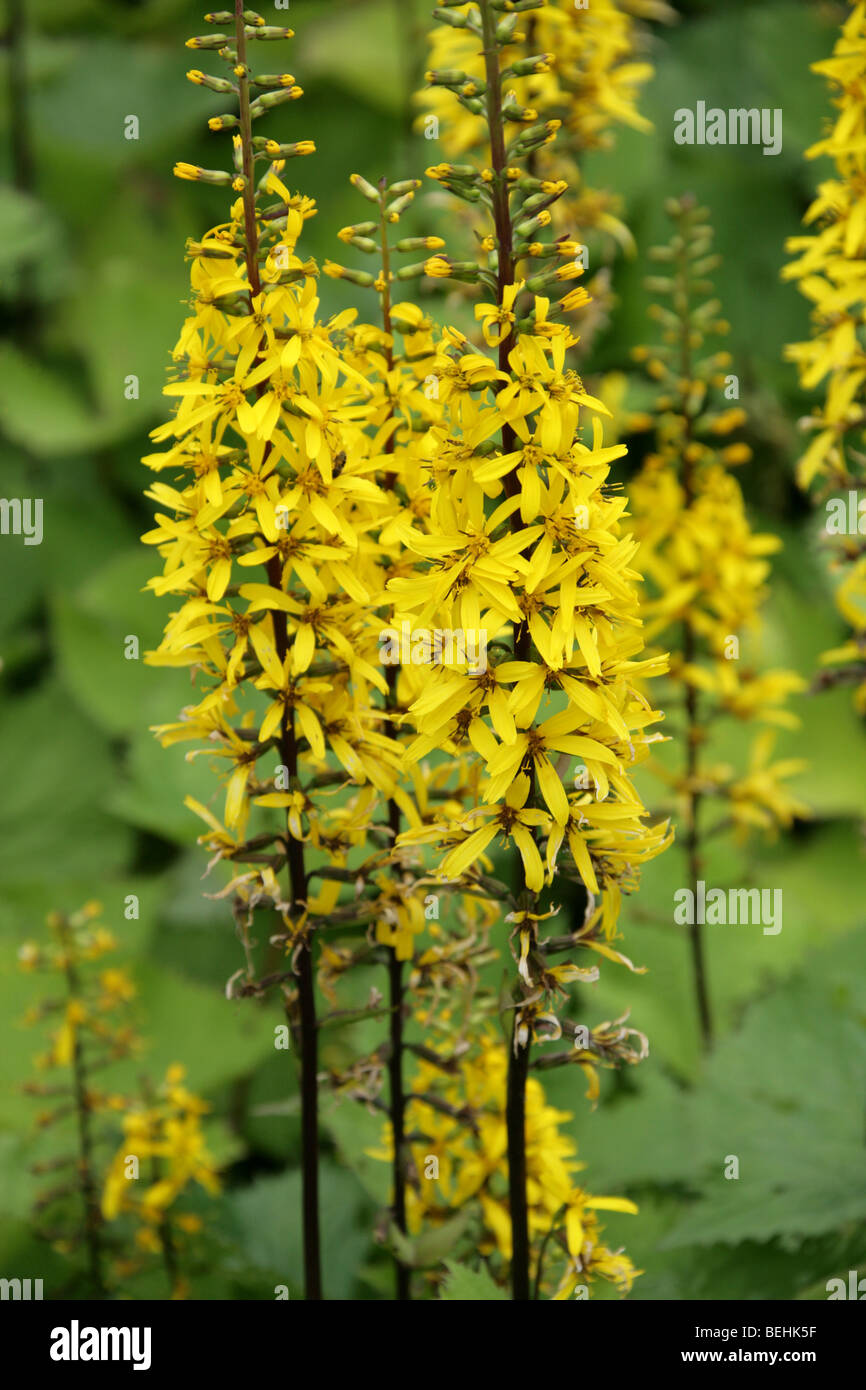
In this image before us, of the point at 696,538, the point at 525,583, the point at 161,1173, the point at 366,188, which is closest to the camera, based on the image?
the point at 525,583

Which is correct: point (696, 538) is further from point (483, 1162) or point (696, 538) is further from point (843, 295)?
point (483, 1162)

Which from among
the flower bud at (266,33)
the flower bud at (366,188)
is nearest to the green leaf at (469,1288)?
the flower bud at (366,188)

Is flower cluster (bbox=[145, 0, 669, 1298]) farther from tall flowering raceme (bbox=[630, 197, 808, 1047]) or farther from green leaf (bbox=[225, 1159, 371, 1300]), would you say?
tall flowering raceme (bbox=[630, 197, 808, 1047])

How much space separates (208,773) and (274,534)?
2.30 m

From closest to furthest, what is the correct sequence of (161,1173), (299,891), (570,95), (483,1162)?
1. (299,891)
2. (483,1162)
3. (161,1173)
4. (570,95)

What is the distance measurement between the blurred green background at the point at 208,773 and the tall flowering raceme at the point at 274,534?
3.29 ft

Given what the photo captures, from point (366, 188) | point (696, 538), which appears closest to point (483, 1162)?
point (696, 538)

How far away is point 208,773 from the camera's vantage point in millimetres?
4387

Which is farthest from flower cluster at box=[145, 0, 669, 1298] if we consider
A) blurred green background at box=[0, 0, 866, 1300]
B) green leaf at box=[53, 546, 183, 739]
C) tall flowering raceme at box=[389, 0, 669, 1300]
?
green leaf at box=[53, 546, 183, 739]

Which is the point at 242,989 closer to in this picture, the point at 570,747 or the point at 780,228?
the point at 570,747

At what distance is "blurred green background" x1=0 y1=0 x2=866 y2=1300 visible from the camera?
357 centimetres

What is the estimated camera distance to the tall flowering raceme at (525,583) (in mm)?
2064

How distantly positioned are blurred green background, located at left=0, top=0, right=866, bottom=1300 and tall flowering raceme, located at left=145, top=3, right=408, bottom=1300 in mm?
1004
